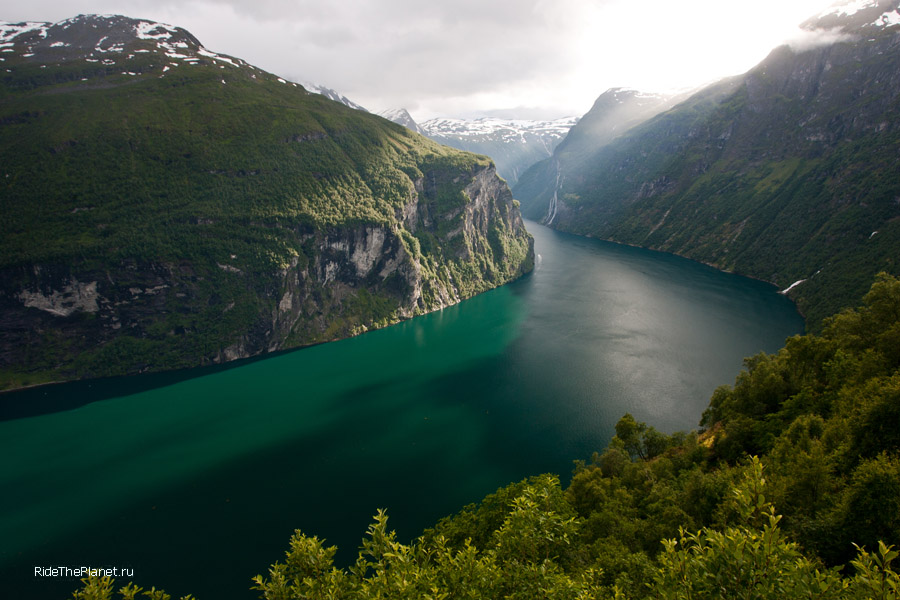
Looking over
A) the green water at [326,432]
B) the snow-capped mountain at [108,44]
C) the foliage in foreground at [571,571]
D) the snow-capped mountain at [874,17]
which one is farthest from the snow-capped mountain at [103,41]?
the snow-capped mountain at [874,17]

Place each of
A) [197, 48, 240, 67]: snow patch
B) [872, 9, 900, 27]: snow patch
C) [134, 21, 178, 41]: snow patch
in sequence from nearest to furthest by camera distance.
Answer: [872, 9, 900, 27]: snow patch, [197, 48, 240, 67]: snow patch, [134, 21, 178, 41]: snow patch

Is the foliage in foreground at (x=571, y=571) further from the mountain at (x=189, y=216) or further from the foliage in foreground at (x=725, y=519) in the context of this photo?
the mountain at (x=189, y=216)

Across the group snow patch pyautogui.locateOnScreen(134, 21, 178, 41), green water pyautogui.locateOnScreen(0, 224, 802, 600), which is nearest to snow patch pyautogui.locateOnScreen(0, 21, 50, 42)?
snow patch pyautogui.locateOnScreen(134, 21, 178, 41)

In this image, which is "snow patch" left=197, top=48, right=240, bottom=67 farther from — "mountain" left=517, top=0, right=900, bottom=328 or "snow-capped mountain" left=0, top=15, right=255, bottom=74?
"mountain" left=517, top=0, right=900, bottom=328

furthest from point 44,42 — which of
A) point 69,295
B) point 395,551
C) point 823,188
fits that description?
point 823,188

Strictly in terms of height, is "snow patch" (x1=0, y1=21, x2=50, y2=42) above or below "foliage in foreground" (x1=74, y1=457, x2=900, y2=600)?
above

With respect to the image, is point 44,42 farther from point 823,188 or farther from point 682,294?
point 823,188

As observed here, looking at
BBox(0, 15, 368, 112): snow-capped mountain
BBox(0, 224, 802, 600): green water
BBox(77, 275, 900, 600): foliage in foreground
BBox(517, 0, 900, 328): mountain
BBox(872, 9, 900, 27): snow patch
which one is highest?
BBox(872, 9, 900, 27): snow patch
